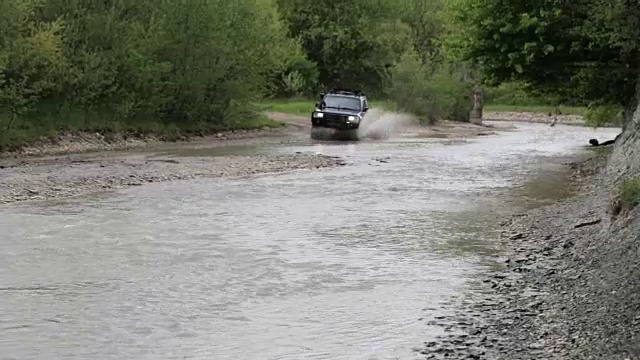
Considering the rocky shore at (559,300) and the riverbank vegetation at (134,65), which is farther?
the riverbank vegetation at (134,65)

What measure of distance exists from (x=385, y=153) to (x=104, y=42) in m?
11.4

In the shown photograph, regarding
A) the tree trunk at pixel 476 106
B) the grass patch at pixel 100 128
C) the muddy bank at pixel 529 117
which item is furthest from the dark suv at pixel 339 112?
the muddy bank at pixel 529 117

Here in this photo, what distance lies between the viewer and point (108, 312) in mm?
10227

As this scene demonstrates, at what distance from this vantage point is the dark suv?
4097 cm

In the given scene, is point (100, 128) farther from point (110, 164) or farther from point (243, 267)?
point (243, 267)

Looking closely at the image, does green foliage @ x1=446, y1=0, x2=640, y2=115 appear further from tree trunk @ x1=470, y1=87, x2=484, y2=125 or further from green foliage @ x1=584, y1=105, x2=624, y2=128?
tree trunk @ x1=470, y1=87, x2=484, y2=125

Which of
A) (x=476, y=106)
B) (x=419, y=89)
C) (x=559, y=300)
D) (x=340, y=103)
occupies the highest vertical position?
(x=419, y=89)

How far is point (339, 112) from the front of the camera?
4106 centimetres

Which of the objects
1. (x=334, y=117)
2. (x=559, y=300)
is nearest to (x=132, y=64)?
(x=334, y=117)

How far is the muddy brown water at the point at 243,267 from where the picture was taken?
927 centimetres

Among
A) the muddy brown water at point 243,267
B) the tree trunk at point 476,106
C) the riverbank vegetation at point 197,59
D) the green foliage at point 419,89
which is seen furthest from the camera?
the tree trunk at point 476,106

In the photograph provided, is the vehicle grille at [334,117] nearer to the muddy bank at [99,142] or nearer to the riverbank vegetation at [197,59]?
the muddy bank at [99,142]

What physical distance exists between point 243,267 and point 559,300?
438 centimetres

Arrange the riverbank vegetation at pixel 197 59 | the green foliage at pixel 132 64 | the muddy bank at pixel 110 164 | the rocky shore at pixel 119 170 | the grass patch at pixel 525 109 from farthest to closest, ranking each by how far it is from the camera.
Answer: the grass patch at pixel 525 109 < the green foliage at pixel 132 64 < the riverbank vegetation at pixel 197 59 < the muddy bank at pixel 110 164 < the rocky shore at pixel 119 170
